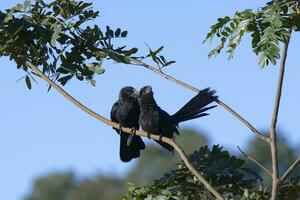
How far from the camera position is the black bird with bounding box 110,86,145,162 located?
8109 mm

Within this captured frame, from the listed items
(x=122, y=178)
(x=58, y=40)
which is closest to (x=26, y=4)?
(x=58, y=40)

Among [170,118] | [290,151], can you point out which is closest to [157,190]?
[170,118]

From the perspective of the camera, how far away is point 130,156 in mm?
8234

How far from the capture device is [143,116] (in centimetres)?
779

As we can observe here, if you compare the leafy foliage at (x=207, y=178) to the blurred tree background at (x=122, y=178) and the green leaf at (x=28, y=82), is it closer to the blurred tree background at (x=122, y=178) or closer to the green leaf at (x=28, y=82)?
the green leaf at (x=28, y=82)

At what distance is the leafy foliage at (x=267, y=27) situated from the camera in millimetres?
5027

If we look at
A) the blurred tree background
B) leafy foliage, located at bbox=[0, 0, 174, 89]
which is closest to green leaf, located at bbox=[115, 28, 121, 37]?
leafy foliage, located at bbox=[0, 0, 174, 89]

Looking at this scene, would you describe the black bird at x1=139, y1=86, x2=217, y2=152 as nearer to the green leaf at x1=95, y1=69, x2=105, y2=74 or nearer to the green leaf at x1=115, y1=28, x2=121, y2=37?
the green leaf at x1=115, y1=28, x2=121, y2=37

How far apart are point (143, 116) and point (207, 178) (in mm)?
2138

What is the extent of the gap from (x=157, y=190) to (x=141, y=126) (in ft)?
6.57

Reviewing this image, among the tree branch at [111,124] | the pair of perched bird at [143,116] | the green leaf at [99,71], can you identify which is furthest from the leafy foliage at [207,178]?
the pair of perched bird at [143,116]

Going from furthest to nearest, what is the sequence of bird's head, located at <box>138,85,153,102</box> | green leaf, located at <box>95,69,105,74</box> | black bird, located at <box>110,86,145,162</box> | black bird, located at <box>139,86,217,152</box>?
black bird, located at <box>110,86,145,162</box>, bird's head, located at <box>138,85,153,102</box>, black bird, located at <box>139,86,217,152</box>, green leaf, located at <box>95,69,105,74</box>

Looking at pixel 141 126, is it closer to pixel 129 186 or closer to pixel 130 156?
pixel 130 156

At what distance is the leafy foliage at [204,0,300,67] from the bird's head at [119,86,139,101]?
127 inches
